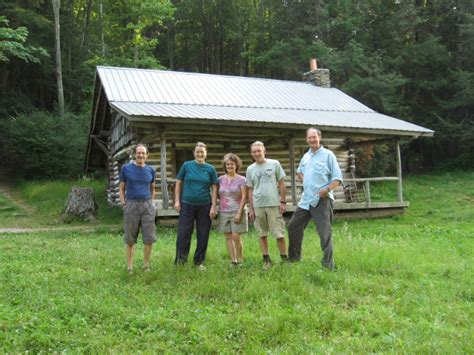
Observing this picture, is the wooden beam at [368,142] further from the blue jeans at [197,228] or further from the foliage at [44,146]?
the foliage at [44,146]

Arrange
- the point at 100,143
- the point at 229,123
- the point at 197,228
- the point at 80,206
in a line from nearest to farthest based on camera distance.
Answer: the point at 197,228
the point at 229,123
the point at 80,206
the point at 100,143

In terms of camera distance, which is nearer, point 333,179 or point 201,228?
point 333,179

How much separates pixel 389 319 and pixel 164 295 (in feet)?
7.37

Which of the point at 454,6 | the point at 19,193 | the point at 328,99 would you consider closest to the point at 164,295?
the point at 328,99

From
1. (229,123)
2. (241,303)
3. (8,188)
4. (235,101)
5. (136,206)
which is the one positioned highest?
(235,101)

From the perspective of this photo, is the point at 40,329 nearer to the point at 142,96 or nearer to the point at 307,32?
the point at 142,96

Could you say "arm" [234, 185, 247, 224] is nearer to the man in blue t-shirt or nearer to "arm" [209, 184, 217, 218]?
"arm" [209, 184, 217, 218]

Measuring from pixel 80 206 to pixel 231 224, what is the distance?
27.2ft

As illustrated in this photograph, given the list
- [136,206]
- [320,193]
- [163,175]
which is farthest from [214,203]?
[163,175]

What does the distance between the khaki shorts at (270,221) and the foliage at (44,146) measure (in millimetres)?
18284

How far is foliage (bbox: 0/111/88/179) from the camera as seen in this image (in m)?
21.8

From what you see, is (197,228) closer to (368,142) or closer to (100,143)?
(368,142)

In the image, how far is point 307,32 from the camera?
93.9 feet

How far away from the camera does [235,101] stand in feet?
47.8
